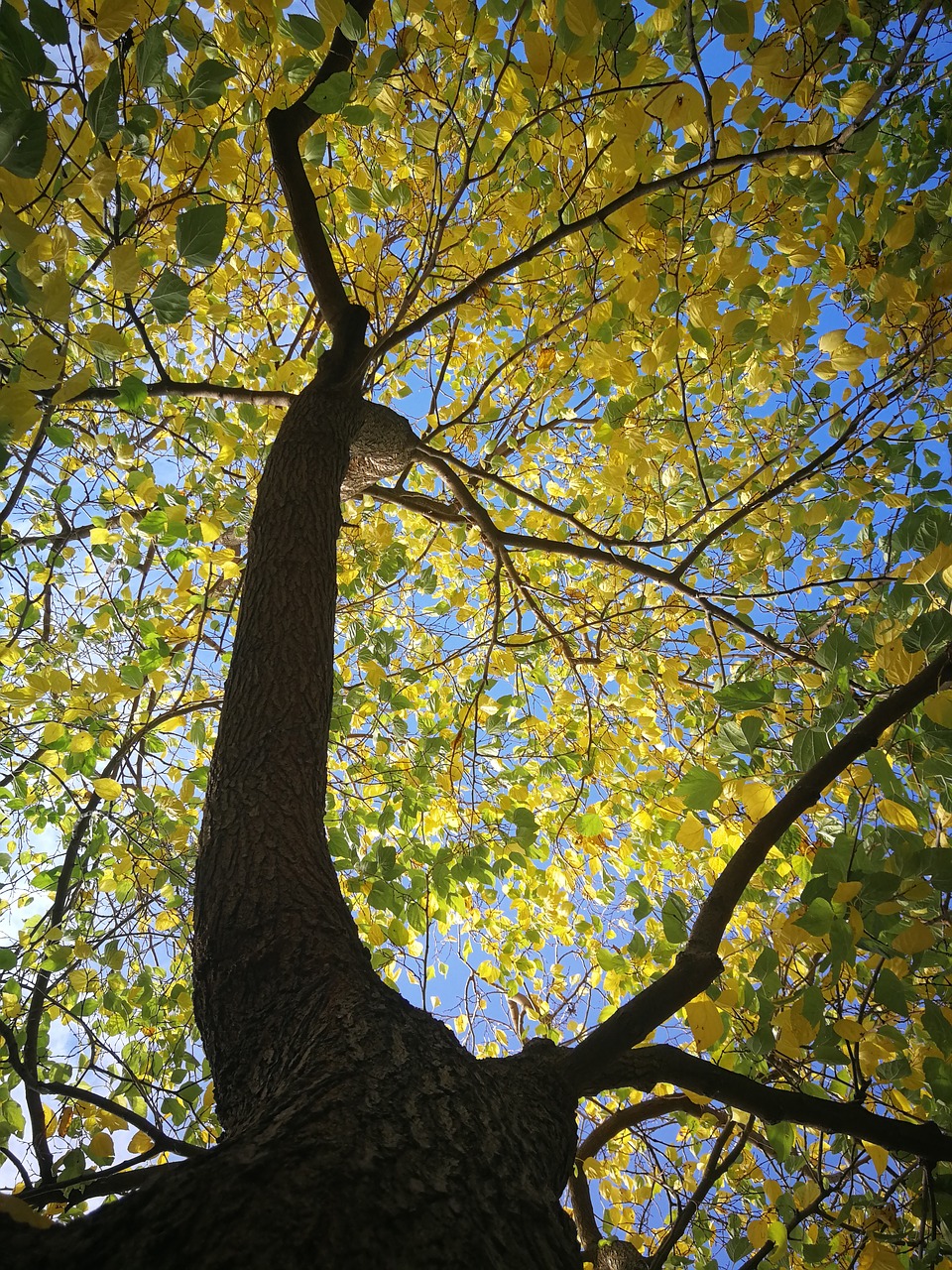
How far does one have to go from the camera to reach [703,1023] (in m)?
1.30

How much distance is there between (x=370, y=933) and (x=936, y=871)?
2108mm

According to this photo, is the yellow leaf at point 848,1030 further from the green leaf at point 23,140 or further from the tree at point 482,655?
the green leaf at point 23,140

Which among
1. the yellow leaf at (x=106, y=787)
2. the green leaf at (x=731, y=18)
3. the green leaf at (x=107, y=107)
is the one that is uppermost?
the green leaf at (x=731, y=18)

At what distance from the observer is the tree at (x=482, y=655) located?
113 centimetres

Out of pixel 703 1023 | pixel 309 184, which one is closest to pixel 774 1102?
pixel 703 1023

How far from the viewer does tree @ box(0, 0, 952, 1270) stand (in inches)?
44.6

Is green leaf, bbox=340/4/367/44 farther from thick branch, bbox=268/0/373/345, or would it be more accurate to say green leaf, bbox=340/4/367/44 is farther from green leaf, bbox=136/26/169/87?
green leaf, bbox=136/26/169/87

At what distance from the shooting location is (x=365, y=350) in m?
2.43

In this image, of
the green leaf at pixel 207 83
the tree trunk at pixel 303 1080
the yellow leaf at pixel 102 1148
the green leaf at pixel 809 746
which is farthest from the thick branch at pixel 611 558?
the yellow leaf at pixel 102 1148

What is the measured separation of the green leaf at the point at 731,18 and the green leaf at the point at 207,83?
1.05m

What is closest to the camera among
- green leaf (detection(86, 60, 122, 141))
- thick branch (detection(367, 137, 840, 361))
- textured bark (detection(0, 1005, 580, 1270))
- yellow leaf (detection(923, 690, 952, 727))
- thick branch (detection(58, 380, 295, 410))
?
textured bark (detection(0, 1005, 580, 1270))

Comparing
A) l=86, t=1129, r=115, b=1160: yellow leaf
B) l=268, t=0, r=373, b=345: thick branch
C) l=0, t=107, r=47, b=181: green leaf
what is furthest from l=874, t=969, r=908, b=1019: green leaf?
l=268, t=0, r=373, b=345: thick branch

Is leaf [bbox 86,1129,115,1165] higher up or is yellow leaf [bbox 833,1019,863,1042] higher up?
yellow leaf [bbox 833,1019,863,1042]

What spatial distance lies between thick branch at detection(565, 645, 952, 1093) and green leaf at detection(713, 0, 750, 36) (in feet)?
4.64
